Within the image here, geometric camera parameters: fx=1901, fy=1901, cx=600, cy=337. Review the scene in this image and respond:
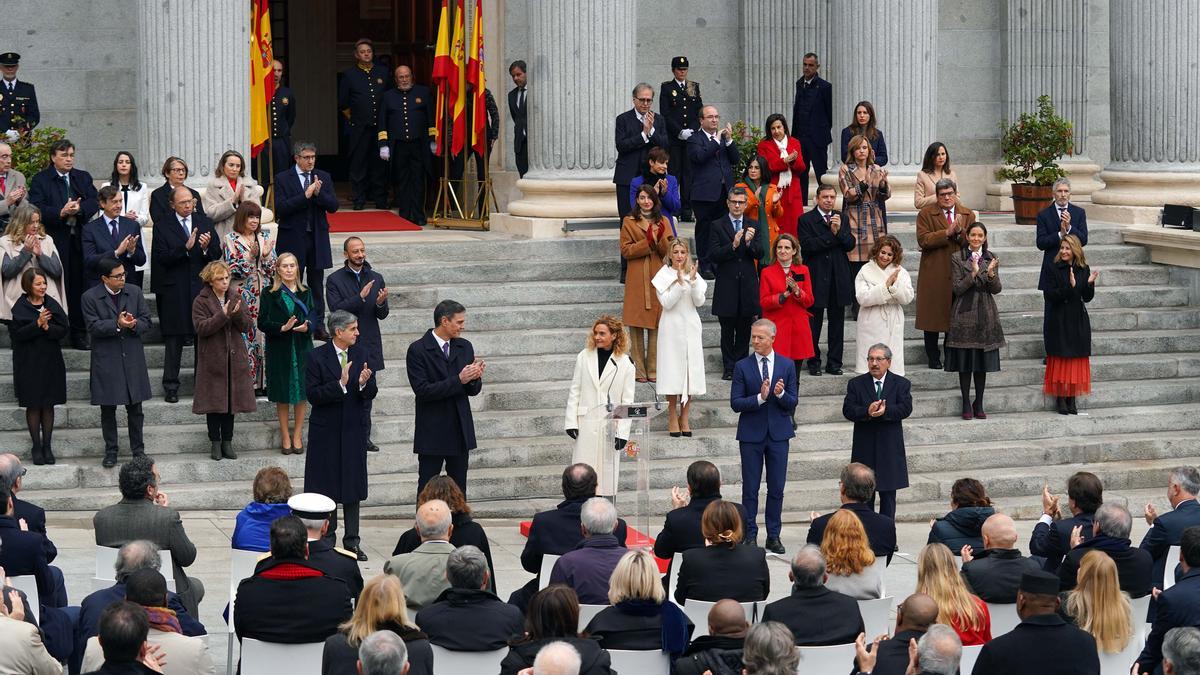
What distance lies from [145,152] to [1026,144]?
10.2m

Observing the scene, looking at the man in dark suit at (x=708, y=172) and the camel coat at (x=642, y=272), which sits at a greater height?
the man in dark suit at (x=708, y=172)

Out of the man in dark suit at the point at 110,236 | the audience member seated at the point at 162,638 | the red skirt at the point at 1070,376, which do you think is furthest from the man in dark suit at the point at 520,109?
the audience member seated at the point at 162,638

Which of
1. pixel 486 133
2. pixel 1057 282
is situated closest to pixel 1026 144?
pixel 1057 282

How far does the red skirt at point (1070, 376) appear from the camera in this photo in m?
17.8

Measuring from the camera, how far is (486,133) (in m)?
21.5

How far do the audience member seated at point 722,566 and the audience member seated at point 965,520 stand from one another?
4.77ft

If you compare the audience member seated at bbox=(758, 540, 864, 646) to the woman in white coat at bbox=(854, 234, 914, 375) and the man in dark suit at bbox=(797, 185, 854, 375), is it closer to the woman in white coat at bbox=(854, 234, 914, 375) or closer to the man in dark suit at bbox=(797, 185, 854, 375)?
the woman in white coat at bbox=(854, 234, 914, 375)

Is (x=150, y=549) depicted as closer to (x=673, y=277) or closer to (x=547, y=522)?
(x=547, y=522)

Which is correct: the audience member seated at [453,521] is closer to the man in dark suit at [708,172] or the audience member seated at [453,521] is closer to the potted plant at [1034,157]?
the man in dark suit at [708,172]

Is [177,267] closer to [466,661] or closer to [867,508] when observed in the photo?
[867,508]

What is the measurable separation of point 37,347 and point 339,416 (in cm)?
301

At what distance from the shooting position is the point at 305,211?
17.2 metres

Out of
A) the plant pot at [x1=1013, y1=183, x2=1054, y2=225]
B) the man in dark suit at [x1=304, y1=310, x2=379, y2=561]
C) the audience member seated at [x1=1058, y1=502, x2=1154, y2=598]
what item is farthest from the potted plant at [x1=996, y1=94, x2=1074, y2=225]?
the audience member seated at [x1=1058, y1=502, x2=1154, y2=598]

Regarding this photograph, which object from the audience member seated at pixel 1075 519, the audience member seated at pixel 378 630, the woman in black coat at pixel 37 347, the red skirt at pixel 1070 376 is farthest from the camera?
the red skirt at pixel 1070 376
